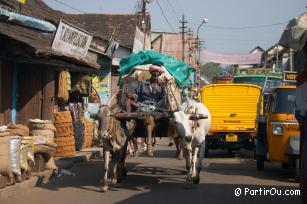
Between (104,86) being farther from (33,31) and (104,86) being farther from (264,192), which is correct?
(264,192)

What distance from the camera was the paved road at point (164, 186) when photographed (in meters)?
9.55

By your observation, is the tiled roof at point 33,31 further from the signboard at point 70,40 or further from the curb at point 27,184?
the curb at point 27,184

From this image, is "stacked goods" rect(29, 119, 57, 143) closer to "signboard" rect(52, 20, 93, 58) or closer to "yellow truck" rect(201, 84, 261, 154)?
"signboard" rect(52, 20, 93, 58)

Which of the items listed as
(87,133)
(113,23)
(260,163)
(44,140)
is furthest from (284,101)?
(113,23)

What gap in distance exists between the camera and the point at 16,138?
996 cm

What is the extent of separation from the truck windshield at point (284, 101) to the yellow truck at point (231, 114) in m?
4.23

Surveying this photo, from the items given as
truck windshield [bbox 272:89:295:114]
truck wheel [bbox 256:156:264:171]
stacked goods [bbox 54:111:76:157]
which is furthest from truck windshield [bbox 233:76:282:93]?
A: stacked goods [bbox 54:111:76:157]

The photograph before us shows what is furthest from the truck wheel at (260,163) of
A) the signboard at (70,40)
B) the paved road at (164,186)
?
the signboard at (70,40)

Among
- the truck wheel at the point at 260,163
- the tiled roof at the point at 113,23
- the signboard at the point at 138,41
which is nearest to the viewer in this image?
the truck wheel at the point at 260,163

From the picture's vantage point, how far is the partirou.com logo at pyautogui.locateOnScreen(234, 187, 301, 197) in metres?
10.1

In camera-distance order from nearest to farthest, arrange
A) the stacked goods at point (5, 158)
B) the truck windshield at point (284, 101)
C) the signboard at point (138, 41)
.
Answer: the stacked goods at point (5, 158) → the truck windshield at point (284, 101) → the signboard at point (138, 41)

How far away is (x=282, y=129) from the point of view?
40.0 ft

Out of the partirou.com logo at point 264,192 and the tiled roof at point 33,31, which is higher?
the tiled roof at point 33,31

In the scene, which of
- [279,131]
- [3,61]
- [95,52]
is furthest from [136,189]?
[95,52]
